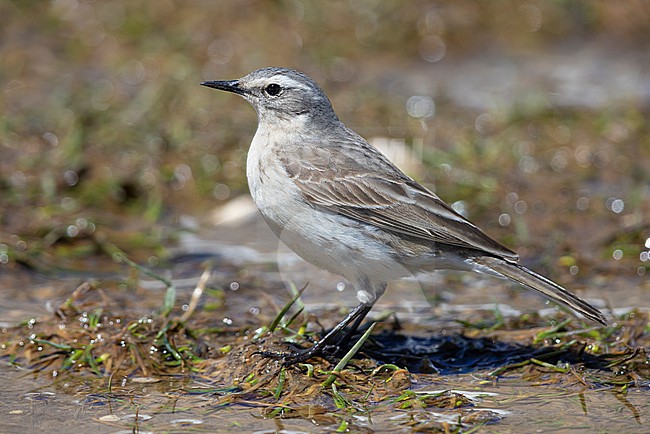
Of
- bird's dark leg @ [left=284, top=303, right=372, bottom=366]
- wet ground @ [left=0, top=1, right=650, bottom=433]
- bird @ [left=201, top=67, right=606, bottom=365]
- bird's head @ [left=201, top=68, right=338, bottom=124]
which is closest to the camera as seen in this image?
wet ground @ [left=0, top=1, right=650, bottom=433]

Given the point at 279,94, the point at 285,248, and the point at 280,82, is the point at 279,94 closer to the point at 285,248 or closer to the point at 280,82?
the point at 280,82

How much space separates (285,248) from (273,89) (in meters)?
2.17

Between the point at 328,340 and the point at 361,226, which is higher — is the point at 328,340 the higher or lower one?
the lower one

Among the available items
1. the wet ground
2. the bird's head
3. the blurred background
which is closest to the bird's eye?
the bird's head

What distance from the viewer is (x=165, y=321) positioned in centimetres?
627

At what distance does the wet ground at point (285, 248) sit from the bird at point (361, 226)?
427 millimetres

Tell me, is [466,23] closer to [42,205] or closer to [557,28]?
[557,28]

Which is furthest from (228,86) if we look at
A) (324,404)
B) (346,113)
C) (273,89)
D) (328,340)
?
(346,113)

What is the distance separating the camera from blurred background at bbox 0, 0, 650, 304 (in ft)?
27.9

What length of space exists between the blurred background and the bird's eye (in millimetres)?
2081

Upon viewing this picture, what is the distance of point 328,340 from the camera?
5.96 metres

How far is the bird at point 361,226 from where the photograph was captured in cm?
591

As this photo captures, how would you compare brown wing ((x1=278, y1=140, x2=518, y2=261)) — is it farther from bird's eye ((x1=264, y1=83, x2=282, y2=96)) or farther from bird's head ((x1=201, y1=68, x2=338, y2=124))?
bird's eye ((x1=264, y1=83, x2=282, y2=96))

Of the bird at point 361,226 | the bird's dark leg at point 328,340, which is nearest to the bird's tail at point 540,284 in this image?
the bird at point 361,226
